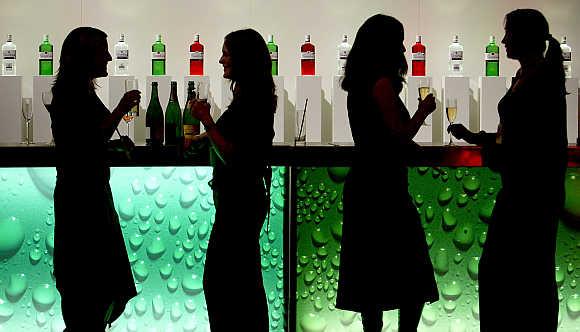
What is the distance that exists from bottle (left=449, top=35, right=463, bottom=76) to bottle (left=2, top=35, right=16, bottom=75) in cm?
260

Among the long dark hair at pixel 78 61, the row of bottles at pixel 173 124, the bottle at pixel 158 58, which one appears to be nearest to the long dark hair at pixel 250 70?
the row of bottles at pixel 173 124

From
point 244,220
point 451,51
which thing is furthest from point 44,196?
point 451,51

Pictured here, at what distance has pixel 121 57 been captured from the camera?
15.4 ft

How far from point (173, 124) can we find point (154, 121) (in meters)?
0.41

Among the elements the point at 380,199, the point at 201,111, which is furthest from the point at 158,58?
the point at 380,199

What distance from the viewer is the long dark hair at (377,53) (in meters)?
2.43

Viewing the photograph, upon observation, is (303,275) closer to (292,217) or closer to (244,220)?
(292,217)

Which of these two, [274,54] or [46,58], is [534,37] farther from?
[46,58]

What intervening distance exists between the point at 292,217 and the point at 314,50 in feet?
6.95

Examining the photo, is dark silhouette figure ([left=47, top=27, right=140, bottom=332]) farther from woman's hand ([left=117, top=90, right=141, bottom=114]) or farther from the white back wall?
the white back wall

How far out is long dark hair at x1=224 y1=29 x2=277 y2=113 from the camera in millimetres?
2402

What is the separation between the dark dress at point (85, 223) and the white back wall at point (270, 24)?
7.93ft

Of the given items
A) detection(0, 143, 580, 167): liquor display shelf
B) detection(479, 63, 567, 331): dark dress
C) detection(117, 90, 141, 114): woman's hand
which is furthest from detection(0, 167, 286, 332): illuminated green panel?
detection(479, 63, 567, 331): dark dress

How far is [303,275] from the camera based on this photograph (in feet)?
9.42
